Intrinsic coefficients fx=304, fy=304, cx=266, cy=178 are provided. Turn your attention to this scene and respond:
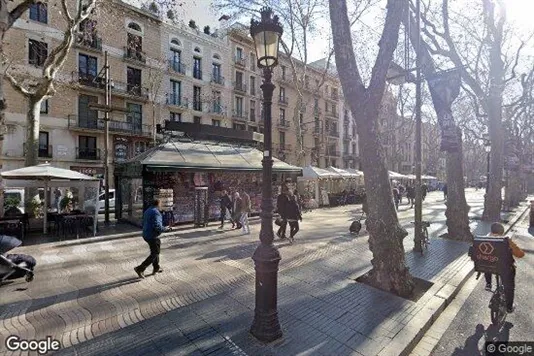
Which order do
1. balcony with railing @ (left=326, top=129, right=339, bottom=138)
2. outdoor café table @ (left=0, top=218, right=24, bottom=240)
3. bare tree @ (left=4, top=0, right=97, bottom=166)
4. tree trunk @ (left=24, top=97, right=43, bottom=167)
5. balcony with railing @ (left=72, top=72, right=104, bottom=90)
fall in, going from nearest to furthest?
outdoor café table @ (left=0, top=218, right=24, bottom=240), bare tree @ (left=4, top=0, right=97, bottom=166), tree trunk @ (left=24, top=97, right=43, bottom=167), balcony with railing @ (left=72, top=72, right=104, bottom=90), balcony with railing @ (left=326, top=129, right=339, bottom=138)

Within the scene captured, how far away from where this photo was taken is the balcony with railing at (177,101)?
30.5 metres

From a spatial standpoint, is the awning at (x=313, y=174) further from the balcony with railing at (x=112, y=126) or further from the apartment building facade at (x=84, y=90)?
the balcony with railing at (x=112, y=126)

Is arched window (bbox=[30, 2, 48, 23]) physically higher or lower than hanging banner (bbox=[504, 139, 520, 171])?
higher

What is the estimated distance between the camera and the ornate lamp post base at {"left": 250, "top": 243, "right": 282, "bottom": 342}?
3.80 m

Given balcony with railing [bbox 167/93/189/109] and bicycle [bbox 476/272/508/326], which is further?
balcony with railing [bbox 167/93/189/109]

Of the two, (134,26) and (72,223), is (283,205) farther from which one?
(134,26)

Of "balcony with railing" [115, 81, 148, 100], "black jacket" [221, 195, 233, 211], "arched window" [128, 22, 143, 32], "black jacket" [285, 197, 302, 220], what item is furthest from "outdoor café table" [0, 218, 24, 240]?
"arched window" [128, 22, 143, 32]

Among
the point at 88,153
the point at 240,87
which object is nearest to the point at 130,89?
the point at 88,153

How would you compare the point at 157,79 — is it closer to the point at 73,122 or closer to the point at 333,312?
the point at 73,122

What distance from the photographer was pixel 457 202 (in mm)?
10500

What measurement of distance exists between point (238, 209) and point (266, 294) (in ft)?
25.7

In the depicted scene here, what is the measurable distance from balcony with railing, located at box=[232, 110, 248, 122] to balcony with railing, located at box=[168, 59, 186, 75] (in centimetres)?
731

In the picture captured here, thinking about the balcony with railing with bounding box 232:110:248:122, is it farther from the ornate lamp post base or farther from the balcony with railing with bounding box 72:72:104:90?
the ornate lamp post base

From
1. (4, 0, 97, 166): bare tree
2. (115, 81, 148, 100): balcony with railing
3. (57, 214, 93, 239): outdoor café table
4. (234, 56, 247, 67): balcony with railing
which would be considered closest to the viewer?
(57, 214, 93, 239): outdoor café table
